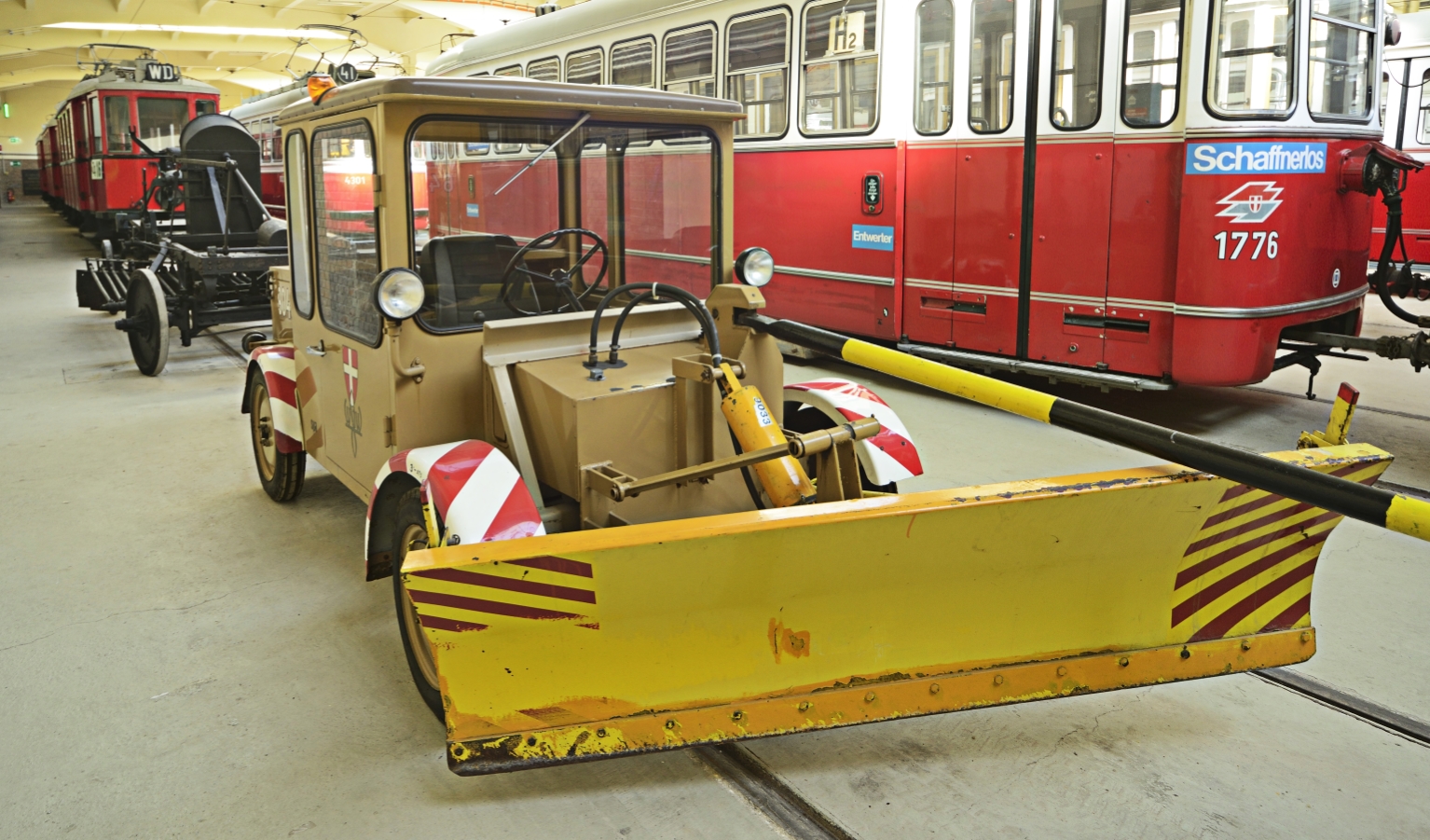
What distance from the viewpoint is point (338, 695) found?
339 cm

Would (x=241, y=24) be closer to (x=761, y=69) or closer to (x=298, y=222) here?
(x=761, y=69)

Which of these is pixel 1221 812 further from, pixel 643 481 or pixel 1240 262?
pixel 1240 262

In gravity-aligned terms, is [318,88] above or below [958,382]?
above

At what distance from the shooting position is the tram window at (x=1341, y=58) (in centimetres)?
603

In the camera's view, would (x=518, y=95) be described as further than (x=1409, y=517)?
Yes

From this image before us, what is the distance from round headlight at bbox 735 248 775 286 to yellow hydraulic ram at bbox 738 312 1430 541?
375 mm

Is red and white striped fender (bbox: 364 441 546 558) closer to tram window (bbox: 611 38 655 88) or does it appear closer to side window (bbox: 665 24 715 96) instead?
side window (bbox: 665 24 715 96)

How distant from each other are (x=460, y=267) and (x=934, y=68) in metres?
4.62

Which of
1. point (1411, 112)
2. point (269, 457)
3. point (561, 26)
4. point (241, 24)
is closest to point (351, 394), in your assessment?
point (269, 457)

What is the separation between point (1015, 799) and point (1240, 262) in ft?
14.2

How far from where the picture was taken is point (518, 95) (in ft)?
11.5

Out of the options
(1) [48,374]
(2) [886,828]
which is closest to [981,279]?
(2) [886,828]

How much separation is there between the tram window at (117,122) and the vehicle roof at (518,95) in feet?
56.9

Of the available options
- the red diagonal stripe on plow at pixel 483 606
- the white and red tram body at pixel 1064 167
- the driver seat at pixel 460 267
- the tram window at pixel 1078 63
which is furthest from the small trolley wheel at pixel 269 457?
the tram window at pixel 1078 63
